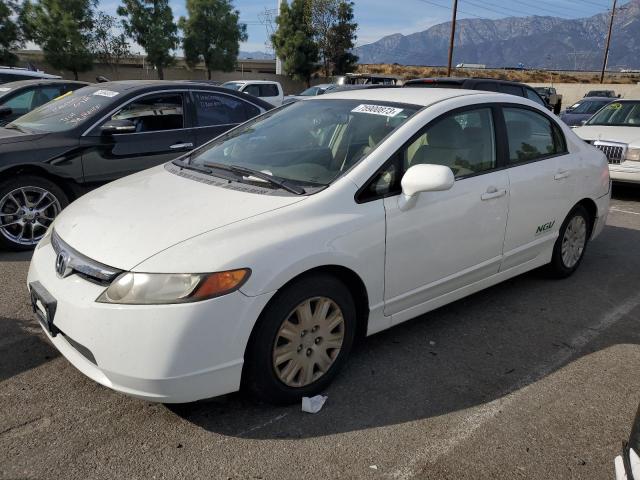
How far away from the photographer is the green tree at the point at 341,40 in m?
40.9

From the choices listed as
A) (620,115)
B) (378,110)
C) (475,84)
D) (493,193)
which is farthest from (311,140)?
(620,115)

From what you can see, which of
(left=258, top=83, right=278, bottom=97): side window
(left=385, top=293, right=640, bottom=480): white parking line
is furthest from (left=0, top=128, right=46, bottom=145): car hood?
(left=258, top=83, right=278, bottom=97): side window

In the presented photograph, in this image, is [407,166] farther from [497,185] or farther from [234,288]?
[234,288]

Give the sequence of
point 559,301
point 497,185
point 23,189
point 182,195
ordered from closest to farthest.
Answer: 1. point 182,195
2. point 497,185
3. point 559,301
4. point 23,189

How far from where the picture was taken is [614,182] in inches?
332

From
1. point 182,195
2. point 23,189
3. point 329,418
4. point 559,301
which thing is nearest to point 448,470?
point 329,418

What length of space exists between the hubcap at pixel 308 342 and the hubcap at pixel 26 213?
3.51m

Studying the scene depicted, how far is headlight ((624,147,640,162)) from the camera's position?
318 inches

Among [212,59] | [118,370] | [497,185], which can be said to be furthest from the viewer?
[212,59]

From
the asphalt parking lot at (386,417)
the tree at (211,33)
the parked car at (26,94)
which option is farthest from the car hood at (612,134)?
the tree at (211,33)

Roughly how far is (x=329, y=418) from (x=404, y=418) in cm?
38

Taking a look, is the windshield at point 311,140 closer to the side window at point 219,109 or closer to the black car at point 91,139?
the black car at point 91,139

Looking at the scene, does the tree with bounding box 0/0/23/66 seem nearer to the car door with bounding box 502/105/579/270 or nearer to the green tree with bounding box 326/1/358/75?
the green tree with bounding box 326/1/358/75

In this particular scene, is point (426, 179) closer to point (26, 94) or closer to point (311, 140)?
point (311, 140)
